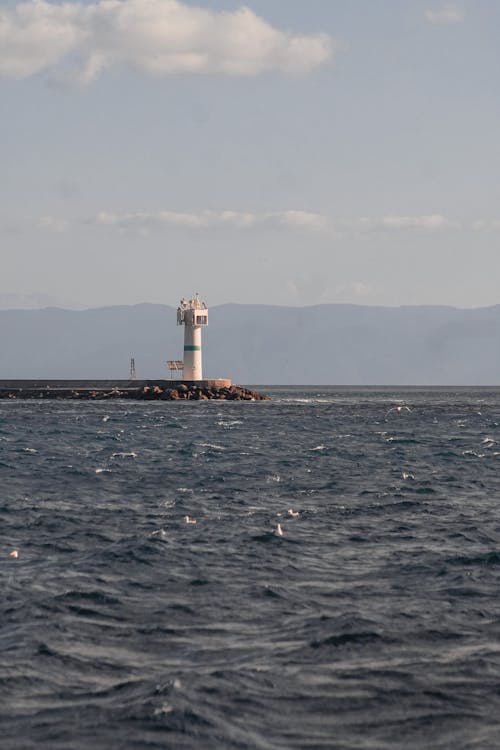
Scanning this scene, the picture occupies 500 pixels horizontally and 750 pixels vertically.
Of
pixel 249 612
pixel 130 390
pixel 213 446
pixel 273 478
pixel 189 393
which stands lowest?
pixel 249 612

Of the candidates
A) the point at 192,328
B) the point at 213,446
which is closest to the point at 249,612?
the point at 213,446

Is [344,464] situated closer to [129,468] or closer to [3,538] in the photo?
[129,468]

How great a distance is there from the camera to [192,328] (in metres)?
122

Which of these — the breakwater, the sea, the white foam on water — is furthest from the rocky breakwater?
the sea

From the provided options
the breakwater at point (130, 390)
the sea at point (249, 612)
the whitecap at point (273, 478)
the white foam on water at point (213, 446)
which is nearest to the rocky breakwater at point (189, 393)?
the breakwater at point (130, 390)

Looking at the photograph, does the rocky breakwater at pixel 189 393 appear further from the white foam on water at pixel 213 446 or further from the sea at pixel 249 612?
the sea at pixel 249 612

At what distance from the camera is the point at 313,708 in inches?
434

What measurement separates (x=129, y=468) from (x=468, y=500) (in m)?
14.3

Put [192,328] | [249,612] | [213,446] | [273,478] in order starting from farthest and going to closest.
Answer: [192,328], [213,446], [273,478], [249,612]

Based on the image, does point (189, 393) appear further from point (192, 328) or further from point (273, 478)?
point (273, 478)

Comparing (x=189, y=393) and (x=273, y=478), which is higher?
(x=189, y=393)

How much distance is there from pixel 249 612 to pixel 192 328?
352 feet

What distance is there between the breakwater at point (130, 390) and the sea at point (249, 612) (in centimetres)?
8815

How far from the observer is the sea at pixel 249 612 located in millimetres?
10688
